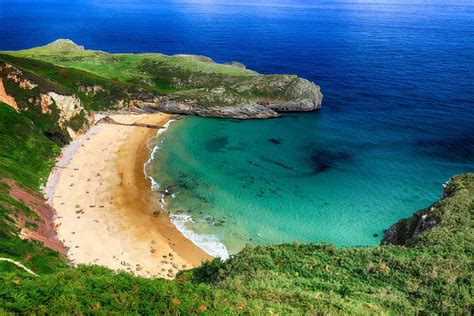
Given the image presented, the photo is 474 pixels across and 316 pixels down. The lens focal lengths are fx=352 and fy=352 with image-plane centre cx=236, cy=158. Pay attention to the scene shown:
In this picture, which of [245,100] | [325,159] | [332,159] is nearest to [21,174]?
[325,159]

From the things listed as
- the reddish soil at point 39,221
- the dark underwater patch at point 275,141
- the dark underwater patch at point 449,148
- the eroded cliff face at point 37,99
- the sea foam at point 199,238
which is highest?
the eroded cliff face at point 37,99

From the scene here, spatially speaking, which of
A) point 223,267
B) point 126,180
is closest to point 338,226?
point 223,267

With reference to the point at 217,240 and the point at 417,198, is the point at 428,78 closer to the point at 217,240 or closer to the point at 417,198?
the point at 417,198

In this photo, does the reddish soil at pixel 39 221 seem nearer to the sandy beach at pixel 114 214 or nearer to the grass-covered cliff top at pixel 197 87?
the sandy beach at pixel 114 214

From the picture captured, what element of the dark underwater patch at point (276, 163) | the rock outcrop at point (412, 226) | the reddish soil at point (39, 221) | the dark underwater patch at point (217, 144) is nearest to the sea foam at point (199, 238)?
the reddish soil at point (39, 221)

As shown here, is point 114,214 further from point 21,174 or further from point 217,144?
point 217,144

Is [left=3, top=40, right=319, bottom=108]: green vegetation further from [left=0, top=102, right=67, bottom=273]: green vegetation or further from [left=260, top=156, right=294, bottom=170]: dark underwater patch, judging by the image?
[left=0, top=102, right=67, bottom=273]: green vegetation

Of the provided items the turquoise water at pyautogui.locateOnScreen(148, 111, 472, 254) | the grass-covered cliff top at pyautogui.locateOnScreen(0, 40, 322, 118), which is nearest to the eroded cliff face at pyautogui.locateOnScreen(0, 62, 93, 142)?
the grass-covered cliff top at pyautogui.locateOnScreen(0, 40, 322, 118)
